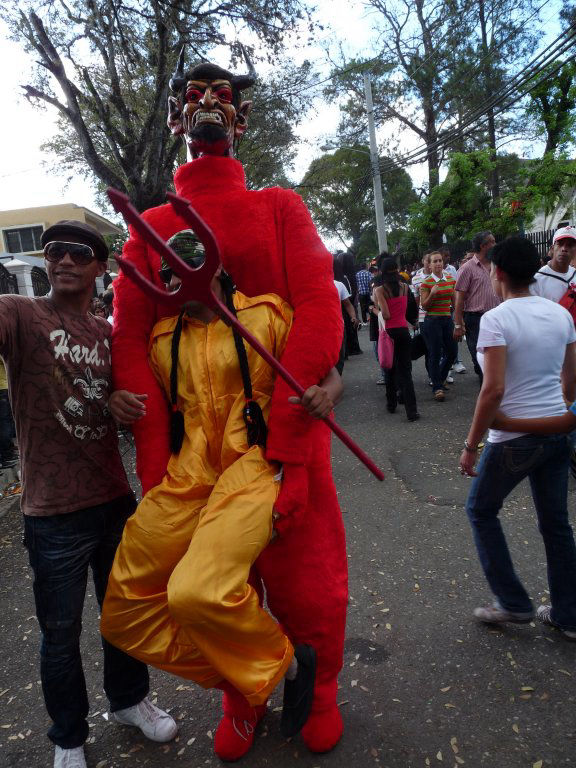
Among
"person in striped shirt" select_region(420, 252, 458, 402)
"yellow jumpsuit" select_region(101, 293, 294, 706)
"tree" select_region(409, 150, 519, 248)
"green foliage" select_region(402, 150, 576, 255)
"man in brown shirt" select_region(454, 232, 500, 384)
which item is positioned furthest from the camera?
"tree" select_region(409, 150, 519, 248)

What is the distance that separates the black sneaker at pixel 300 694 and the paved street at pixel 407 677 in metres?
0.29

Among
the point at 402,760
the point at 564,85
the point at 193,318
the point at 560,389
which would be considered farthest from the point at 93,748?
the point at 564,85

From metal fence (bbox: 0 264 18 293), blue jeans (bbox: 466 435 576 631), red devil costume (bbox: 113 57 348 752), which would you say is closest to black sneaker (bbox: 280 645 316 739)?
red devil costume (bbox: 113 57 348 752)

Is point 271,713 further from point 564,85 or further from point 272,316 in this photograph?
point 564,85

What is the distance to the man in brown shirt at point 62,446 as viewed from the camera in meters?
2.11

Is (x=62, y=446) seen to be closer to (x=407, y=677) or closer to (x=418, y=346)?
(x=407, y=677)

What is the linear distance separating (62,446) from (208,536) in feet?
2.47

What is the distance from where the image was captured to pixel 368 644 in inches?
113

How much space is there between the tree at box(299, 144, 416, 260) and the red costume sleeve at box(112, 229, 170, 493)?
33183mm

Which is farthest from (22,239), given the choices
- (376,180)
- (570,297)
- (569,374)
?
(569,374)

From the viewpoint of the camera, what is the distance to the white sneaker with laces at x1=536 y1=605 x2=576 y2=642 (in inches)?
108

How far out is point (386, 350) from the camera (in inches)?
278

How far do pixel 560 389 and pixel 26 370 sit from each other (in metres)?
2.29

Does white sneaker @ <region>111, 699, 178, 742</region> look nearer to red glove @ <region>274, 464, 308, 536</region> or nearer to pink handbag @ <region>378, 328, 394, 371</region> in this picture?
red glove @ <region>274, 464, 308, 536</region>
